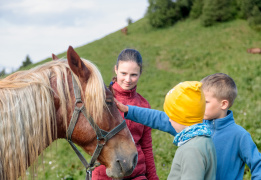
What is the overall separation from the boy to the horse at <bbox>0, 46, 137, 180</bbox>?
0.79 m

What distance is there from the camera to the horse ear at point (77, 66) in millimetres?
2072

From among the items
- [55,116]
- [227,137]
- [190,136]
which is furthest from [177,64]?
[190,136]

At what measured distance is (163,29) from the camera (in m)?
35.0

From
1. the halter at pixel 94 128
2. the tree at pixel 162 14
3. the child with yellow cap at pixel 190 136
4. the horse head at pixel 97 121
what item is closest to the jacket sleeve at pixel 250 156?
the child with yellow cap at pixel 190 136

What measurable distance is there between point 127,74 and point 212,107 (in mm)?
925

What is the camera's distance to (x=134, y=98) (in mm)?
2992

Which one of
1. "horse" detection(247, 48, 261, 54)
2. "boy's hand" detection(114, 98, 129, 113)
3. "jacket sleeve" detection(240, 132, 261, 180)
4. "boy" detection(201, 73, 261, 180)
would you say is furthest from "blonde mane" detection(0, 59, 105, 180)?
"horse" detection(247, 48, 261, 54)

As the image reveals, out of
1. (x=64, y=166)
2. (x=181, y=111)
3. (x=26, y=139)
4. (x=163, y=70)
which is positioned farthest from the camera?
(x=163, y=70)

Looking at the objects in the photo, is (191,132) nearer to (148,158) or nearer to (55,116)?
(55,116)

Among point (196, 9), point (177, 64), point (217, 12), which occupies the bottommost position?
point (177, 64)

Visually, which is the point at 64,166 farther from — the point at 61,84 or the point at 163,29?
the point at 163,29

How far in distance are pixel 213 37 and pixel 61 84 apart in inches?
1022

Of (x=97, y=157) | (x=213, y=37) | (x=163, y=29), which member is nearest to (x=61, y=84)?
(x=97, y=157)

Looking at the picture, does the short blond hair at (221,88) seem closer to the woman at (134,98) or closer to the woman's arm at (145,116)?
the woman's arm at (145,116)
